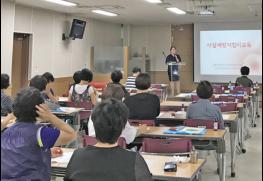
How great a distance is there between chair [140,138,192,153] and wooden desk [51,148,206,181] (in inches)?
5.8

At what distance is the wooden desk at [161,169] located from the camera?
234 centimetres

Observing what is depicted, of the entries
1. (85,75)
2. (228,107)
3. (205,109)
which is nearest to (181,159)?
(205,109)

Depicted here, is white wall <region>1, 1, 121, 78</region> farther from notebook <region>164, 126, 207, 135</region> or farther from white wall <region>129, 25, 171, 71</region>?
notebook <region>164, 126, 207, 135</region>

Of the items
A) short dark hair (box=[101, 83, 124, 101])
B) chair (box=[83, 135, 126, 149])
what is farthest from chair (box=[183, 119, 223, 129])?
chair (box=[83, 135, 126, 149])

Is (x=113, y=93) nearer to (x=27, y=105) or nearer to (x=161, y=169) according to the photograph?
(x=161, y=169)

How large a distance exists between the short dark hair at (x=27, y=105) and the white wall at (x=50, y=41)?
6.18 metres

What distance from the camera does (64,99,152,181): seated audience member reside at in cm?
182

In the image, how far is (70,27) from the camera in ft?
36.1

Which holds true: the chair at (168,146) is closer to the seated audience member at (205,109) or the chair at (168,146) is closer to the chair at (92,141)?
the chair at (92,141)

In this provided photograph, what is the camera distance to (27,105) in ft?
6.78

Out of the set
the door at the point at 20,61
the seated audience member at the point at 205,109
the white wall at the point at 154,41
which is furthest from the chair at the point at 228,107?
the white wall at the point at 154,41

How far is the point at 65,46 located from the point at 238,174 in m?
7.35

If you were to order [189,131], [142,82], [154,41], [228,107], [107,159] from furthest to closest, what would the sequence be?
[154,41]
[228,107]
[142,82]
[189,131]
[107,159]

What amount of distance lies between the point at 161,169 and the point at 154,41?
12.1 meters
